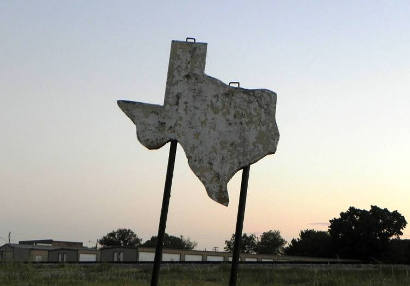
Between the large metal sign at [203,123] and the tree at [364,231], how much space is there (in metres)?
60.5

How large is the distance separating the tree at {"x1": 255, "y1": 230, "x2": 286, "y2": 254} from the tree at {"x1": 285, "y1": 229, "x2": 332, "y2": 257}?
2886cm

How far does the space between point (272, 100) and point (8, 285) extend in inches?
581

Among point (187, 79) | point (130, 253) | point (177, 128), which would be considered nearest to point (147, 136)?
point (177, 128)

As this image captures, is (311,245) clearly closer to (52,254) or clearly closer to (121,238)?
(52,254)

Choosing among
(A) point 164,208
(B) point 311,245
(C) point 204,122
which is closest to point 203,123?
(C) point 204,122

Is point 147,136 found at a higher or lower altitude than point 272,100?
lower

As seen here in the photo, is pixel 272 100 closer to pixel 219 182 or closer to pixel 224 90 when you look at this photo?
pixel 224 90

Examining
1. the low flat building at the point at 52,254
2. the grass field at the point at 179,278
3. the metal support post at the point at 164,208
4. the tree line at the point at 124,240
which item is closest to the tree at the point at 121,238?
the tree line at the point at 124,240

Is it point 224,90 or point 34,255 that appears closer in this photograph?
point 224,90

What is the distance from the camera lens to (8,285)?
2072 cm

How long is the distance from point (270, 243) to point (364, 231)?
164 feet

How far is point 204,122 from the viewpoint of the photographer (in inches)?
348

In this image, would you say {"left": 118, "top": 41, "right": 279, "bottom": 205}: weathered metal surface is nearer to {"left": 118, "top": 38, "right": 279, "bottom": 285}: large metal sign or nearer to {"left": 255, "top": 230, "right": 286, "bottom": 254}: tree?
{"left": 118, "top": 38, "right": 279, "bottom": 285}: large metal sign

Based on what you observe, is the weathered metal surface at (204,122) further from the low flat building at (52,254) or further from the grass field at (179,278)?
the low flat building at (52,254)
